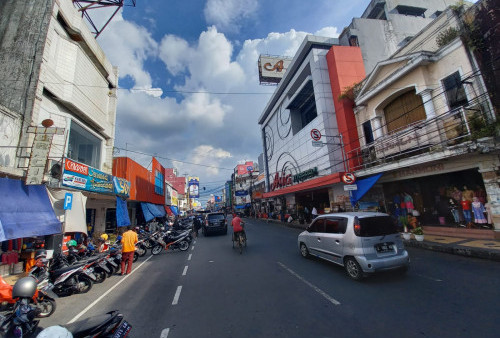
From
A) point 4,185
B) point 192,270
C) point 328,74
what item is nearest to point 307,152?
point 328,74

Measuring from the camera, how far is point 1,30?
10047 millimetres

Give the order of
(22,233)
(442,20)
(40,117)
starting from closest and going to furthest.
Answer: (22,233) < (40,117) < (442,20)

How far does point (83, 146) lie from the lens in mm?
13742

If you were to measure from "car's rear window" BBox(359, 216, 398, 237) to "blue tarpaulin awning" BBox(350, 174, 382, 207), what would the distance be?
780 cm

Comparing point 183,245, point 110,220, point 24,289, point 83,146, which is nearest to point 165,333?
point 24,289

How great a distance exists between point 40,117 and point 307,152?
19.8m

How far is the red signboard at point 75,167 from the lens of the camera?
10.1 meters

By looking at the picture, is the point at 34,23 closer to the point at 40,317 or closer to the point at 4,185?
the point at 4,185

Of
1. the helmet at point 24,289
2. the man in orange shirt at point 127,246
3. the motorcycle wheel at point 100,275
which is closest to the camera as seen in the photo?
the helmet at point 24,289

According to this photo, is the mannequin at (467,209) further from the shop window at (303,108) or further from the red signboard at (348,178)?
the shop window at (303,108)

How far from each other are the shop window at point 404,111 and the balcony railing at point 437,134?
1.60 ft

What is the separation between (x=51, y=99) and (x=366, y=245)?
561 inches

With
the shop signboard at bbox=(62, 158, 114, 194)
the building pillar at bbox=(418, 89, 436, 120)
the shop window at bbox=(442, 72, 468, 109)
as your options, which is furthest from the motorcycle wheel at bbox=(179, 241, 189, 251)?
the shop window at bbox=(442, 72, 468, 109)

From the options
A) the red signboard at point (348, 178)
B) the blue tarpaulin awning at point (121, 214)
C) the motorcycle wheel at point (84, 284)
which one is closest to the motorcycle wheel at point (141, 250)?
the blue tarpaulin awning at point (121, 214)
